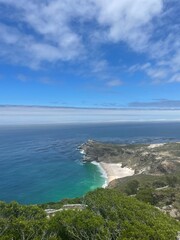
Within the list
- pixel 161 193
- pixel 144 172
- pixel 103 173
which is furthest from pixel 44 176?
pixel 161 193

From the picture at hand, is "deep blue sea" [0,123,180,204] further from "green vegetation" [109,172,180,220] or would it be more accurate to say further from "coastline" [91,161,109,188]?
"green vegetation" [109,172,180,220]

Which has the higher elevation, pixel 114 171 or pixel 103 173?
pixel 114 171

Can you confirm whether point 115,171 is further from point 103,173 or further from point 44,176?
point 44,176

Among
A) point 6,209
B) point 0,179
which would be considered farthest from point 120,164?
point 6,209

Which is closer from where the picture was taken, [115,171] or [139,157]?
[115,171]

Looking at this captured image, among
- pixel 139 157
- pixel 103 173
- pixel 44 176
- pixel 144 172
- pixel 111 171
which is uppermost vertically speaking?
pixel 139 157

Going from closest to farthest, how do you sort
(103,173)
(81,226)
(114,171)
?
1. (81,226)
2. (103,173)
3. (114,171)
